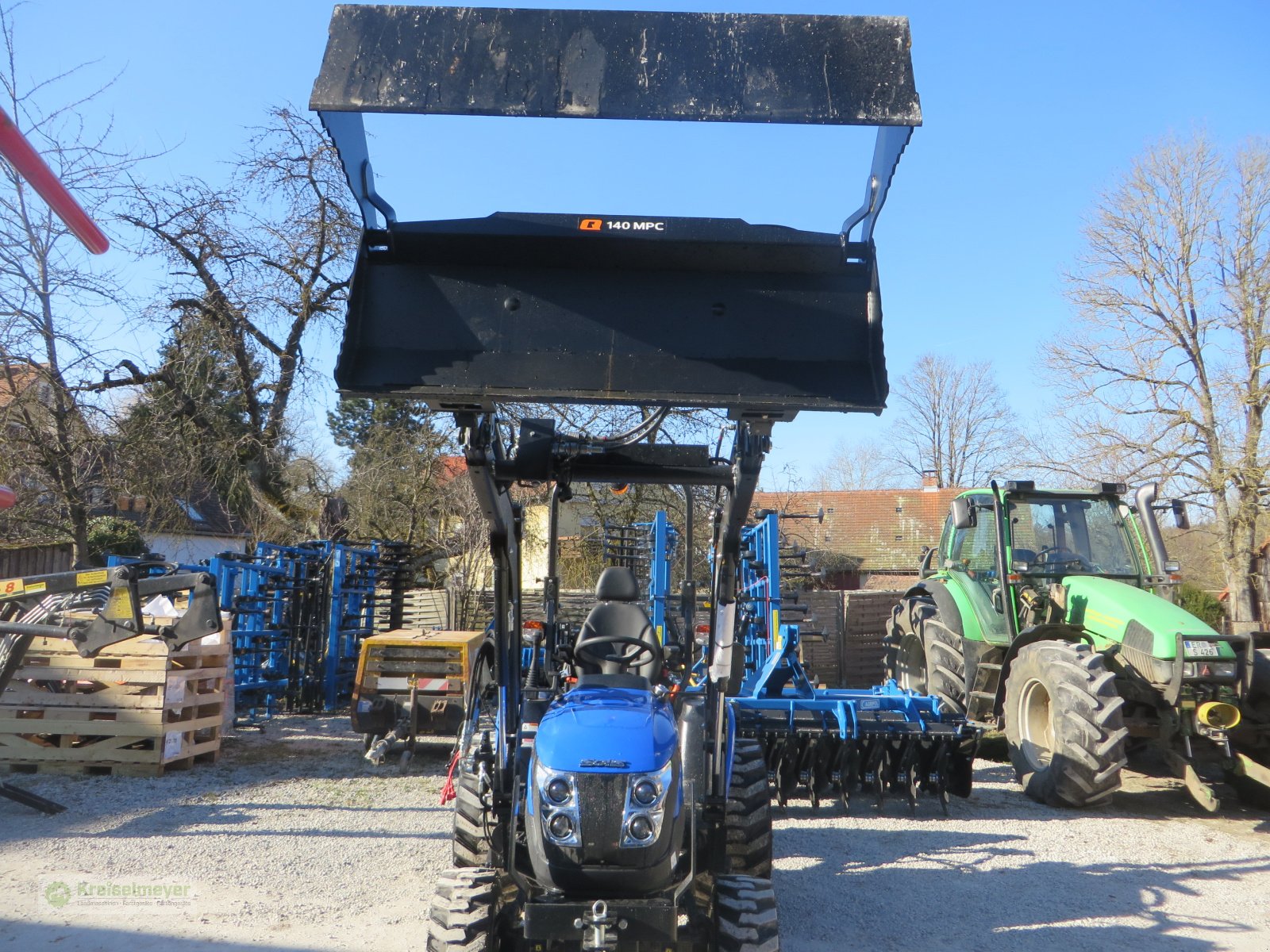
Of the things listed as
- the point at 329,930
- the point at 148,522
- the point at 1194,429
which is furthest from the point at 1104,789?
the point at 1194,429

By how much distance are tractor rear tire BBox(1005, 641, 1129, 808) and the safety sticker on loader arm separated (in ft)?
16.0

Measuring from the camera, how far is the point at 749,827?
436 cm

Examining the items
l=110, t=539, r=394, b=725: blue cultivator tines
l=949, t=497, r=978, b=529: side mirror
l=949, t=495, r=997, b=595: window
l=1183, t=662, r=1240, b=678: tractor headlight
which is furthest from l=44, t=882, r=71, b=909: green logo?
l=949, t=495, r=997, b=595: window

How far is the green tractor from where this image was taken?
666 cm

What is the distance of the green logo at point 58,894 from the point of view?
16.7 ft

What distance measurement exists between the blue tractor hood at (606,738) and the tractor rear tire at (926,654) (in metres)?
4.70

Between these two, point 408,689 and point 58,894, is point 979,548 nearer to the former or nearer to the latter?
point 408,689

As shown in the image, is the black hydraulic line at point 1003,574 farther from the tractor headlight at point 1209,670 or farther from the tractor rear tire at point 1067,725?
the tractor headlight at point 1209,670

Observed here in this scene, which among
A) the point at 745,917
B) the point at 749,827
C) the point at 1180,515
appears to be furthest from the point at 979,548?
the point at 745,917

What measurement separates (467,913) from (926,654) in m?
6.86

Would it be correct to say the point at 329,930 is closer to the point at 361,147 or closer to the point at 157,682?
the point at 361,147

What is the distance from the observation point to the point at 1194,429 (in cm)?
2181

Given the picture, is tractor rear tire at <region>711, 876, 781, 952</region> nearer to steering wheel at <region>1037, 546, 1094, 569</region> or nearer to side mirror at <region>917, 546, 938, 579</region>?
steering wheel at <region>1037, 546, 1094, 569</region>

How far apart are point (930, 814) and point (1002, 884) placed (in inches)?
62.0
